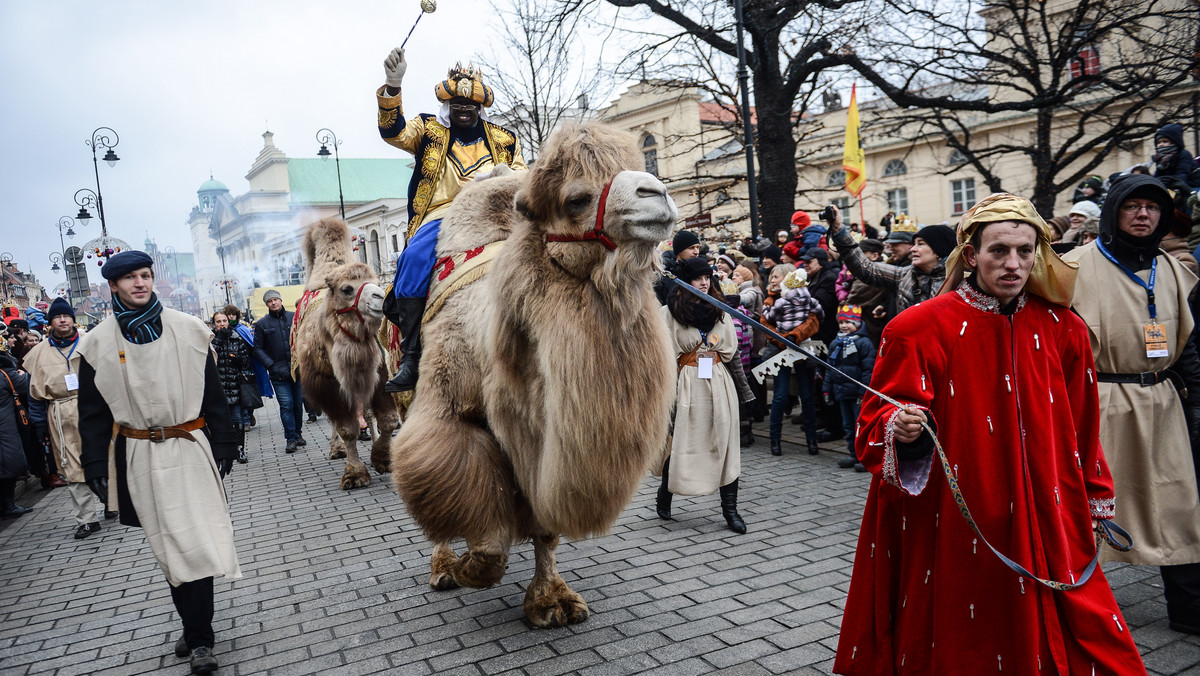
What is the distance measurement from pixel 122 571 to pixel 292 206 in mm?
76106

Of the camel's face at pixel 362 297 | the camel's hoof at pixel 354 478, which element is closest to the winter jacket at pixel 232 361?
the camel's hoof at pixel 354 478

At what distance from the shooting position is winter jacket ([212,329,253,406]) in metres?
11.2

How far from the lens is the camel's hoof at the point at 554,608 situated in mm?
4352

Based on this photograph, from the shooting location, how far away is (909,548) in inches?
108

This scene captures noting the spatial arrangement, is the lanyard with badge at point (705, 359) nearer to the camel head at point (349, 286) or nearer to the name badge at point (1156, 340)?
the name badge at point (1156, 340)

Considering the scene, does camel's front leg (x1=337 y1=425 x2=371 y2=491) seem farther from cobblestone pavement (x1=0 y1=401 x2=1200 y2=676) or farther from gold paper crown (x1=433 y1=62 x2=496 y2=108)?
gold paper crown (x1=433 y1=62 x2=496 y2=108)

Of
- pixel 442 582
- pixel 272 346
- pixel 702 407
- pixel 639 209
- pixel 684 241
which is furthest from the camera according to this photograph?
pixel 272 346

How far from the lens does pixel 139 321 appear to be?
14.2ft

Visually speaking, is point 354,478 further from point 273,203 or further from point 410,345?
point 273,203

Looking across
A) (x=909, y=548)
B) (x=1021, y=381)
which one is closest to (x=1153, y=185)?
(x=1021, y=381)

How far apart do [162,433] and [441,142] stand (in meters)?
2.66

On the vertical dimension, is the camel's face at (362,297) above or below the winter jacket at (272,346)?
above

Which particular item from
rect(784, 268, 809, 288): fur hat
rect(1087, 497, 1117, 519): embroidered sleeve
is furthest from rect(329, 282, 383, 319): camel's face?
rect(1087, 497, 1117, 519): embroidered sleeve

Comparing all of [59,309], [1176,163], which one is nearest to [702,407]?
[1176,163]
